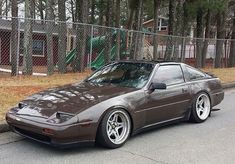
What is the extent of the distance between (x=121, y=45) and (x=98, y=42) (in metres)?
1.33

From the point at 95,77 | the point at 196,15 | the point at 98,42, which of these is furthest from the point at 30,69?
the point at 196,15

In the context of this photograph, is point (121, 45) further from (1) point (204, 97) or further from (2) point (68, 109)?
(2) point (68, 109)

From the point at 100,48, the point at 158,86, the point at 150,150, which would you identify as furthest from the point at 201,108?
the point at 100,48

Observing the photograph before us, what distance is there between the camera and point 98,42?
19062mm

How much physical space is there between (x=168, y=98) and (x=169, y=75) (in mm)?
606

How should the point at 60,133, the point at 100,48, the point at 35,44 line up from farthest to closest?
the point at 35,44
the point at 100,48
the point at 60,133

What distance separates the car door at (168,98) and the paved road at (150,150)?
1.07ft

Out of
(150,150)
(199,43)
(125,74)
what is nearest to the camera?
(150,150)

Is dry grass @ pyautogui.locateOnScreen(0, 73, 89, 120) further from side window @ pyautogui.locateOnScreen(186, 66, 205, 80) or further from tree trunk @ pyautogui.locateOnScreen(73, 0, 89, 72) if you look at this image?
side window @ pyautogui.locateOnScreen(186, 66, 205, 80)

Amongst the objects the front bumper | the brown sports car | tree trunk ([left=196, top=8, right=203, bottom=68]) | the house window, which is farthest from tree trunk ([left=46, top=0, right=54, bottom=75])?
the house window

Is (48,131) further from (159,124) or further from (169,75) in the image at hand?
(169,75)

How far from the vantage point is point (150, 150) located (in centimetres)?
600

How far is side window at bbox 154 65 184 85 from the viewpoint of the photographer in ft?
23.7

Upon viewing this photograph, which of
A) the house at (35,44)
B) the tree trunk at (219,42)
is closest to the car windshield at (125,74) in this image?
the tree trunk at (219,42)
